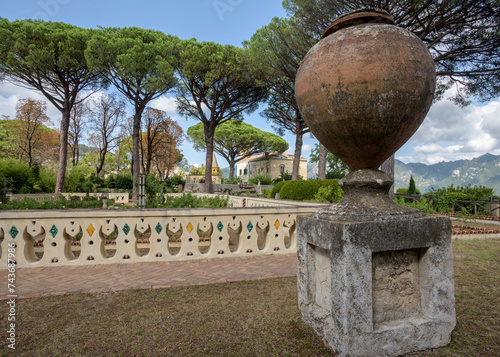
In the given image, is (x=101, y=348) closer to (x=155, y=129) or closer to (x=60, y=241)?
(x=60, y=241)

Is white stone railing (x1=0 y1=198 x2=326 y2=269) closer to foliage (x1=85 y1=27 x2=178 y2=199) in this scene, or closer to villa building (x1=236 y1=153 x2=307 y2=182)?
foliage (x1=85 y1=27 x2=178 y2=199)

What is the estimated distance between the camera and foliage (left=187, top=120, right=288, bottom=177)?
40.2 meters

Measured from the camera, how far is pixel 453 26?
35.1ft

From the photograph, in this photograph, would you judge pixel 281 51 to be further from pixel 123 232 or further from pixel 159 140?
pixel 159 140

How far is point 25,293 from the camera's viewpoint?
11.0 feet

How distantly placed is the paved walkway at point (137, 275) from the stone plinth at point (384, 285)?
6.49 feet

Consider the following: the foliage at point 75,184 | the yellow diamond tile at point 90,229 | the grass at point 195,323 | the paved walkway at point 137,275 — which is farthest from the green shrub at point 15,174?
the grass at point 195,323

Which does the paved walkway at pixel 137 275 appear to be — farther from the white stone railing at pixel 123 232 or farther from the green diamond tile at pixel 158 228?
the green diamond tile at pixel 158 228

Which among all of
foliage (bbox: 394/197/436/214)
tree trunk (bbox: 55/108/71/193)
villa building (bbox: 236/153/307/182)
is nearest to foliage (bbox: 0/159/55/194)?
tree trunk (bbox: 55/108/71/193)

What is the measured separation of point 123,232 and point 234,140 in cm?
3715

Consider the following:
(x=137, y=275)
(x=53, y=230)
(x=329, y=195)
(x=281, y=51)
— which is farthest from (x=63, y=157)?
(x=137, y=275)

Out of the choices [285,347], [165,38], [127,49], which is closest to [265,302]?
[285,347]

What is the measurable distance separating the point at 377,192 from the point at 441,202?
561 inches

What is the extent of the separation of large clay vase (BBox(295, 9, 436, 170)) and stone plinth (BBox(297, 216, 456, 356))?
0.73 metres
